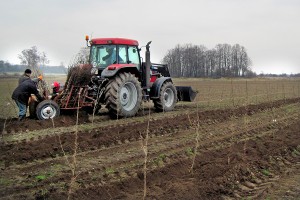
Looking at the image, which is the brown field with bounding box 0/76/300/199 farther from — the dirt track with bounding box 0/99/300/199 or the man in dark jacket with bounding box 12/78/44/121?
the man in dark jacket with bounding box 12/78/44/121

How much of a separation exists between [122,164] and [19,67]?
26.8 feet

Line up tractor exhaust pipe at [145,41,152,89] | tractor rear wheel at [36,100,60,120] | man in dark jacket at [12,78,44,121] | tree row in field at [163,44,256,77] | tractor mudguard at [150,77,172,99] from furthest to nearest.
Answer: tree row in field at [163,44,256,77] → tractor mudguard at [150,77,172,99] → tractor exhaust pipe at [145,41,152,89] → man in dark jacket at [12,78,44,121] → tractor rear wheel at [36,100,60,120]

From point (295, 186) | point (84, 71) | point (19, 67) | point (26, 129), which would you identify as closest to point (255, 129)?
point (295, 186)

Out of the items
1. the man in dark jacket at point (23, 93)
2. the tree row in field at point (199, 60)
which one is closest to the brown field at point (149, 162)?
the man in dark jacket at point (23, 93)

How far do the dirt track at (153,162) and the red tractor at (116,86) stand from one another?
2.57 ft

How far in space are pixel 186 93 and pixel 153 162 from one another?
8.52 m

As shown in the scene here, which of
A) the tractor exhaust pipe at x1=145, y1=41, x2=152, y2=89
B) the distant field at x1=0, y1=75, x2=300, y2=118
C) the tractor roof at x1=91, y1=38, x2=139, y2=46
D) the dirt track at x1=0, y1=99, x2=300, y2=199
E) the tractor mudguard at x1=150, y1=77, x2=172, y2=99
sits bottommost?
the dirt track at x1=0, y1=99, x2=300, y2=199

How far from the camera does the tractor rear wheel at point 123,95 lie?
10.0 metres

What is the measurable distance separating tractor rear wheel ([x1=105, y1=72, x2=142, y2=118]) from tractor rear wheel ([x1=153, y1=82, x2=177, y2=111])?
1377 mm

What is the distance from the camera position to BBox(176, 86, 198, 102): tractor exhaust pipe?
14008 millimetres

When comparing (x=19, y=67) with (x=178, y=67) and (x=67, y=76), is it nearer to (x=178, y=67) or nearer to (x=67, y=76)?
(x=67, y=76)

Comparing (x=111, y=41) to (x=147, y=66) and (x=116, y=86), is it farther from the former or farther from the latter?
(x=116, y=86)

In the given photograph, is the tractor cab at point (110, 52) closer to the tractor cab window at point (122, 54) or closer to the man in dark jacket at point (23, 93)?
the tractor cab window at point (122, 54)

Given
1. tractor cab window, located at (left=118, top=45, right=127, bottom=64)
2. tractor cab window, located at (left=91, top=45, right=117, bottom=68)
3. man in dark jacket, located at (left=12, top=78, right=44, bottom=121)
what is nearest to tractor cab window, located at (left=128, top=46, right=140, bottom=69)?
tractor cab window, located at (left=118, top=45, right=127, bottom=64)
